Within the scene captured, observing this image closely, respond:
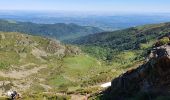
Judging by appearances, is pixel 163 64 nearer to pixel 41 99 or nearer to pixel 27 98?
pixel 41 99

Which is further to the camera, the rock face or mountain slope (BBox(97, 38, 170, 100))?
the rock face

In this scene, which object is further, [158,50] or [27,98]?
[27,98]

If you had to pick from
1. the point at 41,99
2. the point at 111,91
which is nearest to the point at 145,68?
the point at 111,91

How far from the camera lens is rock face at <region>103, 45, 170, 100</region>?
50897 millimetres

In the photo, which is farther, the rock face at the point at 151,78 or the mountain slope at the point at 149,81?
the rock face at the point at 151,78

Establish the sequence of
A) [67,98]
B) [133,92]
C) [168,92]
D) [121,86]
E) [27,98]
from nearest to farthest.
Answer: [168,92] → [133,92] → [121,86] → [67,98] → [27,98]

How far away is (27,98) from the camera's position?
8538 cm

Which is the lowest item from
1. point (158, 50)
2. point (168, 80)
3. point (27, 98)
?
point (27, 98)

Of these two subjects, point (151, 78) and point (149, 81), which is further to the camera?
point (149, 81)

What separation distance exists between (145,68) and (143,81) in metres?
2.13

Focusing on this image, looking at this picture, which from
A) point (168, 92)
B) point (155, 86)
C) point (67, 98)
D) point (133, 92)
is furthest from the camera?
point (67, 98)

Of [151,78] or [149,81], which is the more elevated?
[151,78]

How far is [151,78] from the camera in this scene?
54375mm

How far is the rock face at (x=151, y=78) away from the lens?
50.9 meters
